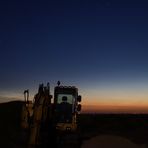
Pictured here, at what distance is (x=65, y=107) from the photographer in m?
27.7

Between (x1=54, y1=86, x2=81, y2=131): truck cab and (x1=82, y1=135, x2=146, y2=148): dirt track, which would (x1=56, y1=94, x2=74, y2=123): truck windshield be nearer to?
(x1=54, y1=86, x2=81, y2=131): truck cab

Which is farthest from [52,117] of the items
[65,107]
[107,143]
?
Result: [107,143]

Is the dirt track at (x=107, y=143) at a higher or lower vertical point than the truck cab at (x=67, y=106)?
lower

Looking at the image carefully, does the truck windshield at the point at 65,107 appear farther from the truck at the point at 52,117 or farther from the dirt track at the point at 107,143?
the dirt track at the point at 107,143

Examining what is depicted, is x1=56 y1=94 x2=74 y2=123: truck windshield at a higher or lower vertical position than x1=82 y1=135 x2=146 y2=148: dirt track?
higher

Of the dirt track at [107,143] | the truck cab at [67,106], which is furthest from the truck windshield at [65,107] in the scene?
the dirt track at [107,143]

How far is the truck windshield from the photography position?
2730 cm

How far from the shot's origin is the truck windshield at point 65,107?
2730 centimetres

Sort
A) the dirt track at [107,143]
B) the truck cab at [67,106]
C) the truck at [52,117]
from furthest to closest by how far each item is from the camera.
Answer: the dirt track at [107,143] → the truck cab at [67,106] → the truck at [52,117]

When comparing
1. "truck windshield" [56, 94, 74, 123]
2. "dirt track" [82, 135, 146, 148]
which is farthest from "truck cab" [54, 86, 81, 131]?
"dirt track" [82, 135, 146, 148]

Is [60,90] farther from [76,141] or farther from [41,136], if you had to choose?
[41,136]

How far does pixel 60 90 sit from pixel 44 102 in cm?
764

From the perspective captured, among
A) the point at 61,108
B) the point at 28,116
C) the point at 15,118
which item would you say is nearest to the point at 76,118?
the point at 61,108

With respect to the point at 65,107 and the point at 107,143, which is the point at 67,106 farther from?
the point at 107,143
